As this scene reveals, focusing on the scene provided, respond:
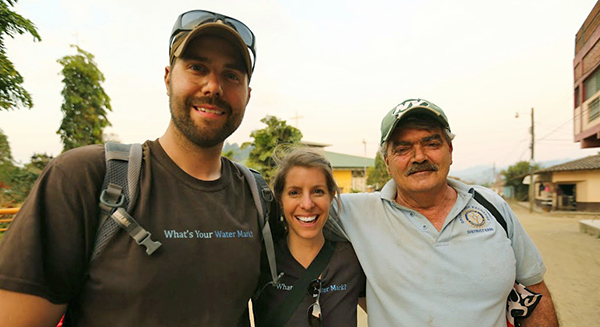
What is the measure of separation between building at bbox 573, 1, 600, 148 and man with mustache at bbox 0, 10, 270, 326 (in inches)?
679

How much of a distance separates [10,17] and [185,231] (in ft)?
22.2

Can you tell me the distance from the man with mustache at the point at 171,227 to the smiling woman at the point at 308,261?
0.39 metres

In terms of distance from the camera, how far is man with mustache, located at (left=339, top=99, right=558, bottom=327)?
194cm

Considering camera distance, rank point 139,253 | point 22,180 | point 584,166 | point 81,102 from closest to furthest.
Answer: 1. point 139,253
2. point 22,180
3. point 81,102
4. point 584,166

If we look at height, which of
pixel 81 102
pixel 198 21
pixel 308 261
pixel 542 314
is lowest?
pixel 542 314

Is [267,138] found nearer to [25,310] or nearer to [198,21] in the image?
[198,21]

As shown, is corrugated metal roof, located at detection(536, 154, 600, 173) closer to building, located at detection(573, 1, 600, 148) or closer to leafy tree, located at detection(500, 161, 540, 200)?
building, located at detection(573, 1, 600, 148)

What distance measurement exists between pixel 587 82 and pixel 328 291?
62.9 feet

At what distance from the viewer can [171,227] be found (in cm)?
148

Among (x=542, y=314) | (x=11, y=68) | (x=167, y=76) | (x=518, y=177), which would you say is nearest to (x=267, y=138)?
(x=11, y=68)

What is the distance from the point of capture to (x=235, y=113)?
1.77 meters

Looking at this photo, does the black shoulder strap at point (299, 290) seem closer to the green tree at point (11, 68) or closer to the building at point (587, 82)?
the green tree at point (11, 68)

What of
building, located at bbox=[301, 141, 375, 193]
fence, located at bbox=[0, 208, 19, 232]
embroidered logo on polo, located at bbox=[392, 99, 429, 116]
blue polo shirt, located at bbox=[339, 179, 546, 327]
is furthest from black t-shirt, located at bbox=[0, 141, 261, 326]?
building, located at bbox=[301, 141, 375, 193]

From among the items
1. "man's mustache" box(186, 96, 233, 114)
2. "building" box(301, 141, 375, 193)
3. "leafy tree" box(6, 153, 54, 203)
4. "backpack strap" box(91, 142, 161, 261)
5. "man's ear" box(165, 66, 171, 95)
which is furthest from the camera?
"building" box(301, 141, 375, 193)
